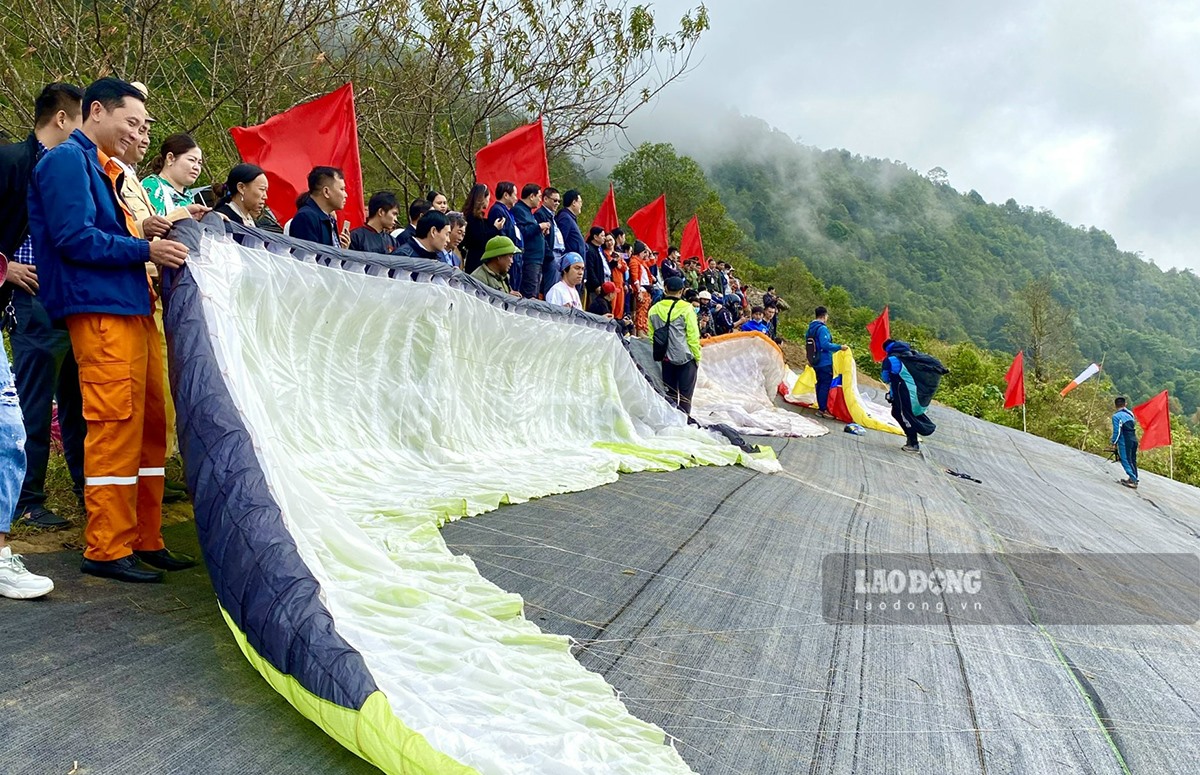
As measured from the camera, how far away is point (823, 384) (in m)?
10.5

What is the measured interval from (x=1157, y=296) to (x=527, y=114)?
369 feet

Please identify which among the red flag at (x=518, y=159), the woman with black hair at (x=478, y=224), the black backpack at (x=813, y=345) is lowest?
the black backpack at (x=813, y=345)

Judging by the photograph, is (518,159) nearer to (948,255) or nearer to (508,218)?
(508,218)

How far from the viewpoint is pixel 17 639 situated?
1.81 m

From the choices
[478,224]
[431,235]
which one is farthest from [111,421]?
[478,224]

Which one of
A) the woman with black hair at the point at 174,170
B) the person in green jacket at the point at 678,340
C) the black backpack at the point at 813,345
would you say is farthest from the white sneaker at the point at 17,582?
the black backpack at the point at 813,345

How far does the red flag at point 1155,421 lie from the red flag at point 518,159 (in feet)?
30.4

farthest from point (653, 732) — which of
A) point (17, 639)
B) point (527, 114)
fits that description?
point (527, 114)

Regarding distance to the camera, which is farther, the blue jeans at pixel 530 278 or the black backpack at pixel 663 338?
the black backpack at pixel 663 338

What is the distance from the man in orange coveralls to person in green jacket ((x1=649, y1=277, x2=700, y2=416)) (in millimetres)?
5109

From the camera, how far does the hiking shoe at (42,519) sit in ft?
Answer: 8.73

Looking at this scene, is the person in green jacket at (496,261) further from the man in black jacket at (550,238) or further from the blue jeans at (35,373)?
the blue jeans at (35,373)

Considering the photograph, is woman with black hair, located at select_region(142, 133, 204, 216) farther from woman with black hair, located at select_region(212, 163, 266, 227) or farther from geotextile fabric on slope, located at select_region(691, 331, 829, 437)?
geotextile fabric on slope, located at select_region(691, 331, 829, 437)

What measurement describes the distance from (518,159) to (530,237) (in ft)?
5.20
